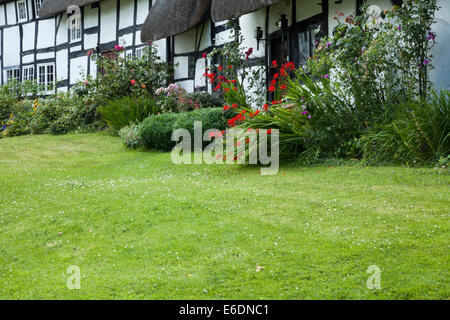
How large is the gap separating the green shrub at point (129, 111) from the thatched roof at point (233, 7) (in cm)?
280

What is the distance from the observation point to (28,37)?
2103 cm

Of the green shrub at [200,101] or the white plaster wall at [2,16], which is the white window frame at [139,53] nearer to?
the green shrub at [200,101]

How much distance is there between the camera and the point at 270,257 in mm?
3803

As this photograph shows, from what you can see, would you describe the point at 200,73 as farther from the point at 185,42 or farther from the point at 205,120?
the point at 205,120

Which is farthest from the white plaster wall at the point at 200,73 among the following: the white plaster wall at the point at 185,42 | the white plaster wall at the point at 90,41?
the white plaster wall at the point at 90,41

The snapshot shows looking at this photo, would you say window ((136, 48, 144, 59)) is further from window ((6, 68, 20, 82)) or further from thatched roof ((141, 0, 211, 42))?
window ((6, 68, 20, 82))

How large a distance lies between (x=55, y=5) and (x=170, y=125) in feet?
36.9

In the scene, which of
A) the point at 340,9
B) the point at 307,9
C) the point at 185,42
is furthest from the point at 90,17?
the point at 340,9

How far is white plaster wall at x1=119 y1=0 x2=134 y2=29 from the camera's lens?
1686 centimetres

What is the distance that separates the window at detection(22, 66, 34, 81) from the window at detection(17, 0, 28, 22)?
218cm

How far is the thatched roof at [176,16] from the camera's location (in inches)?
541

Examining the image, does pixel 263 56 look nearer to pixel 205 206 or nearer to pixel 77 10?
pixel 205 206

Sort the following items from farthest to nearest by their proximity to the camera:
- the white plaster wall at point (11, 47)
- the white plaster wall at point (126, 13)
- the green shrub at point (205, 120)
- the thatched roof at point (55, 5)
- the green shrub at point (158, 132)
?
1. the white plaster wall at point (11, 47)
2. the thatched roof at point (55, 5)
3. the white plaster wall at point (126, 13)
4. the green shrub at point (158, 132)
5. the green shrub at point (205, 120)
